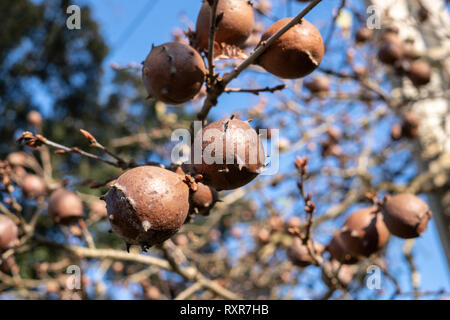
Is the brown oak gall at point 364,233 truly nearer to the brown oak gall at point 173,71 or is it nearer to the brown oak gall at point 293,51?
the brown oak gall at point 293,51

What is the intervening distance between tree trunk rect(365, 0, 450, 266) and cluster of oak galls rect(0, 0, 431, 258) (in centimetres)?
204

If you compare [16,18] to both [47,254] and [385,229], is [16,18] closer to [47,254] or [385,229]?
[47,254]

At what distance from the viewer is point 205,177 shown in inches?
42.7

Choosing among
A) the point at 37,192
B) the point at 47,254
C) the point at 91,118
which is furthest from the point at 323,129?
the point at 91,118

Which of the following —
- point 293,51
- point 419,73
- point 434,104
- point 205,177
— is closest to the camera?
point 205,177

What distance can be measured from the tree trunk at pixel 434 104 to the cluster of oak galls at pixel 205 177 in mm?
2035

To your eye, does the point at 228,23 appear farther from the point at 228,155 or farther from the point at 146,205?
the point at 146,205

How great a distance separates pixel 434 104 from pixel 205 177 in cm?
438

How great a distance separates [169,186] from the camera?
1.01m
